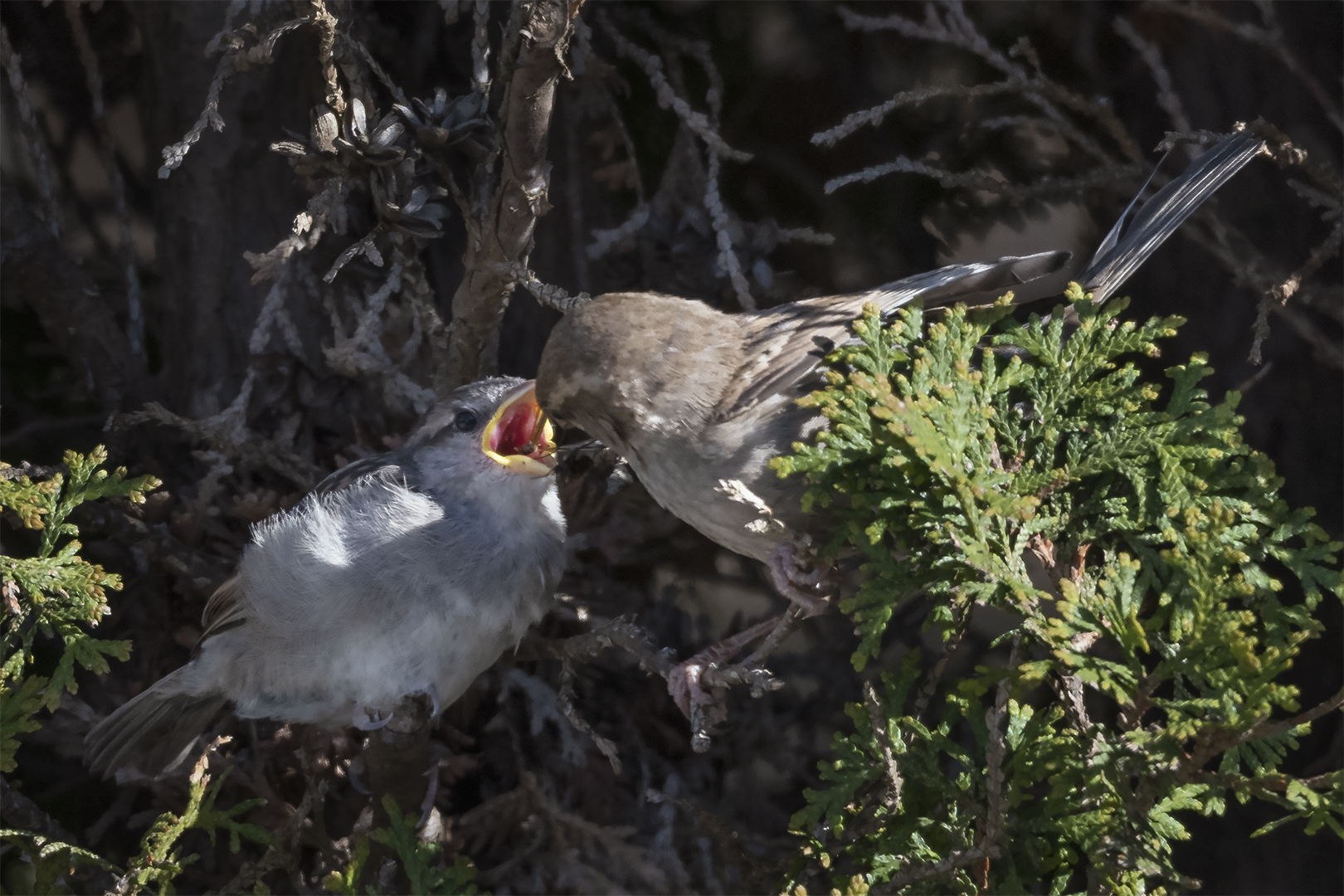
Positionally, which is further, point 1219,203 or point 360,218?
point 360,218

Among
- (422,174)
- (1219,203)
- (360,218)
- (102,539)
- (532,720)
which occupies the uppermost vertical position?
(422,174)

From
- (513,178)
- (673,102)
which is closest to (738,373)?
(513,178)

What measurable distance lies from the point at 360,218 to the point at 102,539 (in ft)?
2.85

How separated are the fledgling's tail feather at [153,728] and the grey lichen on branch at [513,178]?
80 cm

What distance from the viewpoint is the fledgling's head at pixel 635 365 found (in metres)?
1.78

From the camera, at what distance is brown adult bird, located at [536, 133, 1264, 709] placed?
1665mm

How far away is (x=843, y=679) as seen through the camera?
91.8 inches

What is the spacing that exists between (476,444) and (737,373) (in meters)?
0.57

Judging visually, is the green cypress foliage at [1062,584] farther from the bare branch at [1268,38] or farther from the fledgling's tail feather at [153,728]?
the fledgling's tail feather at [153,728]

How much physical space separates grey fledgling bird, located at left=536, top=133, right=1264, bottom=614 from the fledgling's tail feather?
0.92 metres

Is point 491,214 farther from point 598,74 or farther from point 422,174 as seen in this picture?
point 598,74

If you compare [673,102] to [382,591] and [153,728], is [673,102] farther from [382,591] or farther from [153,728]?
[153,728]

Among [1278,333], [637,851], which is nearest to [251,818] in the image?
[637,851]

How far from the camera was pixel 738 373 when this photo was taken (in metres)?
1.80
